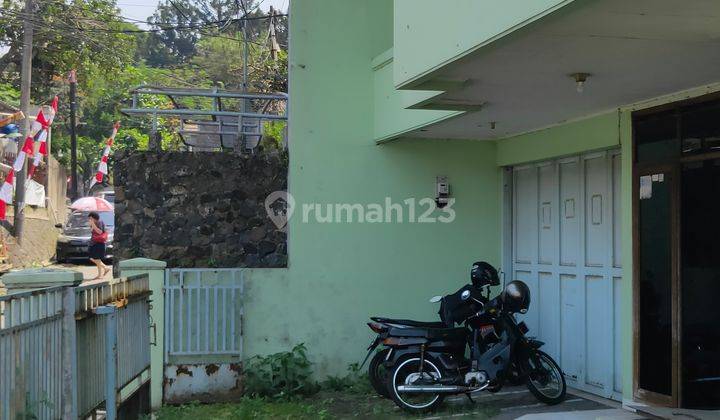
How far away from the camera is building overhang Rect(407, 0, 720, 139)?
13.6 ft

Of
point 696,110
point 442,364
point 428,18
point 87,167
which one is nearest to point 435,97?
point 428,18

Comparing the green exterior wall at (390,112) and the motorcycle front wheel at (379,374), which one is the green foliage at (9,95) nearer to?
the green exterior wall at (390,112)

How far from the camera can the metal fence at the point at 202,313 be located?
8.05 metres

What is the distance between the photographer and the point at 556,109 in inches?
282

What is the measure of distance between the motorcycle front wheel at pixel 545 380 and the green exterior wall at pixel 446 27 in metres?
3.05

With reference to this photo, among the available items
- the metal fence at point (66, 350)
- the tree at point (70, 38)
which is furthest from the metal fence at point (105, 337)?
the tree at point (70, 38)

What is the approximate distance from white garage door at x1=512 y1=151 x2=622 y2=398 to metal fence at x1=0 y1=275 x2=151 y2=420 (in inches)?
176

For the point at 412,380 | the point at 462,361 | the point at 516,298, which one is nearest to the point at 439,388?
the point at 412,380

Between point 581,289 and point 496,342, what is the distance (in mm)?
1108

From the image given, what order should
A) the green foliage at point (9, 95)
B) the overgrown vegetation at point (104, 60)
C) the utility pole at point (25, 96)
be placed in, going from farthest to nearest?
the green foliage at point (9, 95), the utility pole at point (25, 96), the overgrown vegetation at point (104, 60)

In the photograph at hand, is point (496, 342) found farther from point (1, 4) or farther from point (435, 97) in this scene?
point (1, 4)

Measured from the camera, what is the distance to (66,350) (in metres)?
4.39

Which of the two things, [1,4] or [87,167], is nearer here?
[1,4]

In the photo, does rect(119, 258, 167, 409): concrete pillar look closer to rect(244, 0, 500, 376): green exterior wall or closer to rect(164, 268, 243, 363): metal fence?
rect(164, 268, 243, 363): metal fence
